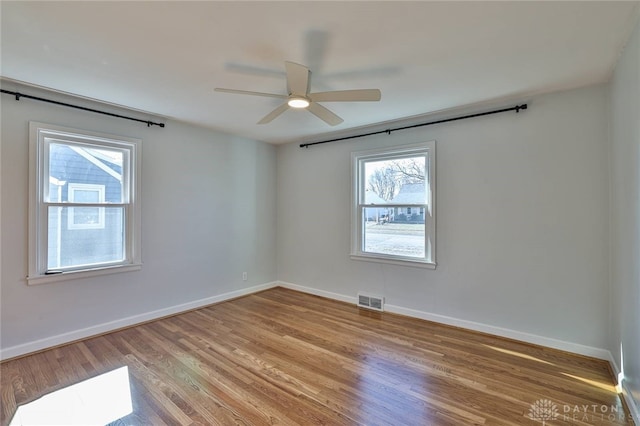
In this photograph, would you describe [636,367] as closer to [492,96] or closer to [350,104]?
[492,96]

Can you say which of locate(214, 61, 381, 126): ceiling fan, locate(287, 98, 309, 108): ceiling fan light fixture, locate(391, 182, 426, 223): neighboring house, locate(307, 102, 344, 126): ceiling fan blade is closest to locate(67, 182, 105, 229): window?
locate(214, 61, 381, 126): ceiling fan

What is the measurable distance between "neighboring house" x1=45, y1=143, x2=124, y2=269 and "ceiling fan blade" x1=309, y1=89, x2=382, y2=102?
2621 millimetres

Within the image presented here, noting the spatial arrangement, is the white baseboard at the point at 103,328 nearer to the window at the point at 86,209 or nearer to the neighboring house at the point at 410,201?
the window at the point at 86,209

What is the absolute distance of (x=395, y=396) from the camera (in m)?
2.12

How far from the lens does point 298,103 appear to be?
2.40 meters

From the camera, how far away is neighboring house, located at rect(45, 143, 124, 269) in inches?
116

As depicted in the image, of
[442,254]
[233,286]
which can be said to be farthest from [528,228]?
[233,286]

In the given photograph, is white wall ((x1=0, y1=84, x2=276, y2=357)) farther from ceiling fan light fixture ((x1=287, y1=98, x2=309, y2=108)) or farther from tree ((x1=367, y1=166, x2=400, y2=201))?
ceiling fan light fixture ((x1=287, y1=98, x2=309, y2=108))

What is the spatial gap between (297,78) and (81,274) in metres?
3.05

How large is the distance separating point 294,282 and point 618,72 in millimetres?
4533

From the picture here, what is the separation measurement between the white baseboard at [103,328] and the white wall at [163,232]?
0.01 metres

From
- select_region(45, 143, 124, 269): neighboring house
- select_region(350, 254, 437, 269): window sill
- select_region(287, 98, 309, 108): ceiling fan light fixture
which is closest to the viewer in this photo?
select_region(287, 98, 309, 108): ceiling fan light fixture

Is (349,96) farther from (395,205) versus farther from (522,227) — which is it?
(522,227)

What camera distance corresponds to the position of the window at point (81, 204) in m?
2.82
